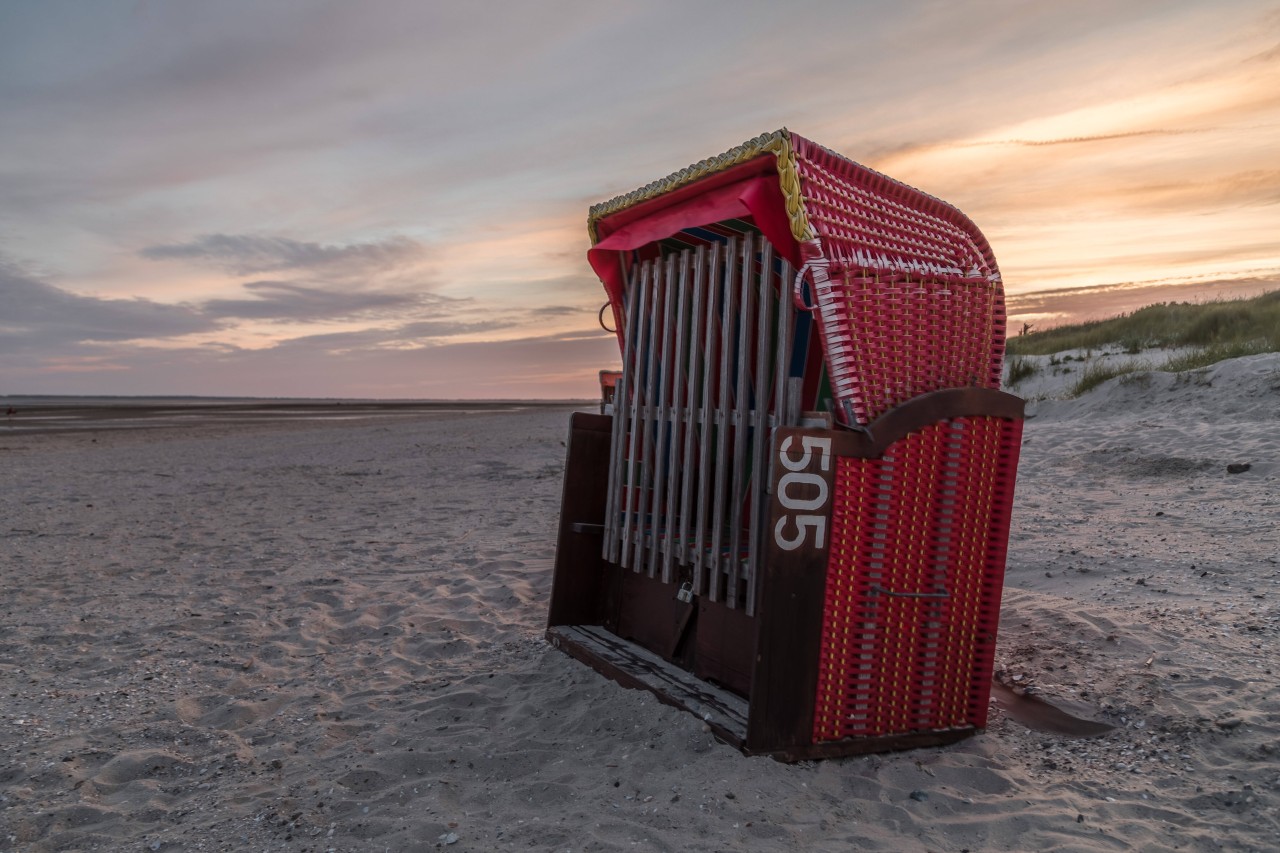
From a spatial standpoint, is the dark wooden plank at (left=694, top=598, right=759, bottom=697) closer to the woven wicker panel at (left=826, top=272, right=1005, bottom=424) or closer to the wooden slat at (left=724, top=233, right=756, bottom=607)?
the wooden slat at (left=724, top=233, right=756, bottom=607)

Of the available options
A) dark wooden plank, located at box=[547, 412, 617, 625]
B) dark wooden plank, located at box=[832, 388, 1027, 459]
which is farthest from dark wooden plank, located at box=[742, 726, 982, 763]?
dark wooden plank, located at box=[547, 412, 617, 625]

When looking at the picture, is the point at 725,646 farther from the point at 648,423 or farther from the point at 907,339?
the point at 907,339

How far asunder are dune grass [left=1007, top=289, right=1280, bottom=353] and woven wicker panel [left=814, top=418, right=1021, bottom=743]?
471 inches

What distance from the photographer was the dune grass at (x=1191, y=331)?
14469mm

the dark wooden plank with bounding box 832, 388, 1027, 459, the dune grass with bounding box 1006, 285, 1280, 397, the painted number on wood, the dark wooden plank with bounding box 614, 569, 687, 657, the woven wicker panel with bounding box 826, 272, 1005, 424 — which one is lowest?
the dark wooden plank with bounding box 614, 569, 687, 657

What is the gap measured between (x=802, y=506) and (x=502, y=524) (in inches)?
236

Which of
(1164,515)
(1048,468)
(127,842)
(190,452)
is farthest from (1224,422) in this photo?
(190,452)

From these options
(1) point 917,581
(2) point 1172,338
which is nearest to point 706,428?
(1) point 917,581

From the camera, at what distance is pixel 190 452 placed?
1823 centimetres

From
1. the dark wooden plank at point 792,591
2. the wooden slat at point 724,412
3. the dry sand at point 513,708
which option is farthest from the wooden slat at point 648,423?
the dark wooden plank at point 792,591

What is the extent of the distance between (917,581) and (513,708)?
1.97m

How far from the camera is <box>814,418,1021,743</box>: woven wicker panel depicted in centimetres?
338

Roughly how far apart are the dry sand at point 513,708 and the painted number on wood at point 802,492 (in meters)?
0.90

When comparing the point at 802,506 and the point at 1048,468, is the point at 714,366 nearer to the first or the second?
the point at 802,506
